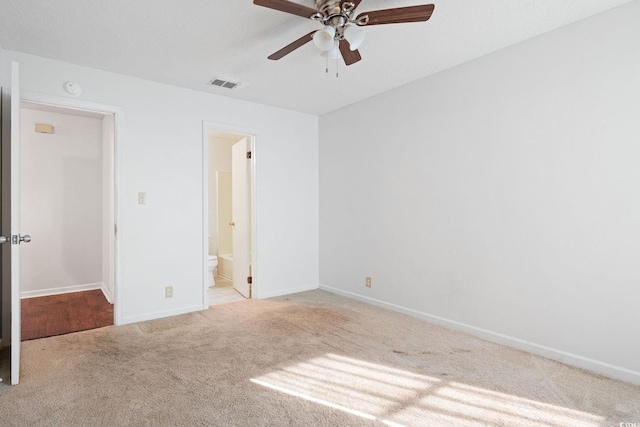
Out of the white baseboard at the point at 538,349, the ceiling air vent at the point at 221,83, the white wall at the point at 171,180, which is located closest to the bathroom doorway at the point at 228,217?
the white wall at the point at 171,180

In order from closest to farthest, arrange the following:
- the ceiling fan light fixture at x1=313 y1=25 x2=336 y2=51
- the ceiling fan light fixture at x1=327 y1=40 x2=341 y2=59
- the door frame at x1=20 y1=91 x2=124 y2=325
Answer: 1. the ceiling fan light fixture at x1=313 y1=25 x2=336 y2=51
2. the ceiling fan light fixture at x1=327 y1=40 x2=341 y2=59
3. the door frame at x1=20 y1=91 x2=124 y2=325

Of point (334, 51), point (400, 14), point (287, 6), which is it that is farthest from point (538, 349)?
point (287, 6)

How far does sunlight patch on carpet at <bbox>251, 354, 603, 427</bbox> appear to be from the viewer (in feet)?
6.05

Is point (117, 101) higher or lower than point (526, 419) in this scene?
higher

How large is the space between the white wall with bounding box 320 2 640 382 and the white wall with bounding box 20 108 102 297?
3.84m

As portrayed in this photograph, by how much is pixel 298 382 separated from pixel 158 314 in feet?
6.62

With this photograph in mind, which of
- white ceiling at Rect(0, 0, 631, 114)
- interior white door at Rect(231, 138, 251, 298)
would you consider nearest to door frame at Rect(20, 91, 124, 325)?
white ceiling at Rect(0, 0, 631, 114)

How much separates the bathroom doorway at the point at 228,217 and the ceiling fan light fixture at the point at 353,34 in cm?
224

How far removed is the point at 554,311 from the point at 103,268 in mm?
5289

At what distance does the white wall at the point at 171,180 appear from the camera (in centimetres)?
334

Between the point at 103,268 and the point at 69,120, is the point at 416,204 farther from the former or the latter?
the point at 69,120

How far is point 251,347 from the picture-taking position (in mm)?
2781

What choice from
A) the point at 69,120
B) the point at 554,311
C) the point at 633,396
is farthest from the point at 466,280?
the point at 69,120

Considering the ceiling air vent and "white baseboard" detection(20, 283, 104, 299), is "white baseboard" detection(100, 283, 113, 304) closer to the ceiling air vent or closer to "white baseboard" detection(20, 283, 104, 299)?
"white baseboard" detection(20, 283, 104, 299)
